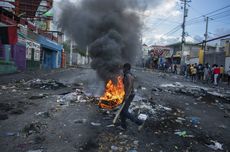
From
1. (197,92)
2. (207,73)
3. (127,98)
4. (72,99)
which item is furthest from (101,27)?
(207,73)

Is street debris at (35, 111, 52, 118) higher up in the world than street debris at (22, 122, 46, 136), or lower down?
higher up

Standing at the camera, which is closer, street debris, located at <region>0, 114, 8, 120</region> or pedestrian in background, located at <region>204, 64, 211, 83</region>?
street debris, located at <region>0, 114, 8, 120</region>

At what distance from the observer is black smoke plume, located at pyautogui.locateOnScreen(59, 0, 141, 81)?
30.4 feet

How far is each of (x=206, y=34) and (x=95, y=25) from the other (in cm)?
3349

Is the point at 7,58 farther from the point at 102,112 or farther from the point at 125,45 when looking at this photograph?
the point at 102,112

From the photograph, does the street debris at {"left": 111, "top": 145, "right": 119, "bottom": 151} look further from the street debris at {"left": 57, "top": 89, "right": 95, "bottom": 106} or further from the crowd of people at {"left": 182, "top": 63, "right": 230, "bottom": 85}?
the crowd of people at {"left": 182, "top": 63, "right": 230, "bottom": 85}

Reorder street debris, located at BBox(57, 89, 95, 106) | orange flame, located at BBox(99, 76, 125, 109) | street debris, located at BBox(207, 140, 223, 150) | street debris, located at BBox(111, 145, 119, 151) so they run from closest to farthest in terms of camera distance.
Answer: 1. street debris, located at BBox(111, 145, 119, 151)
2. street debris, located at BBox(207, 140, 223, 150)
3. orange flame, located at BBox(99, 76, 125, 109)
4. street debris, located at BBox(57, 89, 95, 106)

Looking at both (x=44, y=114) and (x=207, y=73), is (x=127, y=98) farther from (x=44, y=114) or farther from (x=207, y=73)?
(x=207, y=73)

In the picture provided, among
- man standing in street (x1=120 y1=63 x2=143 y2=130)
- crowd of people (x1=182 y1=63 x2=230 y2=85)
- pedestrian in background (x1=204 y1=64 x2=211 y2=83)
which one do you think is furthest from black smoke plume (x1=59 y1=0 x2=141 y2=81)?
pedestrian in background (x1=204 y1=64 x2=211 y2=83)

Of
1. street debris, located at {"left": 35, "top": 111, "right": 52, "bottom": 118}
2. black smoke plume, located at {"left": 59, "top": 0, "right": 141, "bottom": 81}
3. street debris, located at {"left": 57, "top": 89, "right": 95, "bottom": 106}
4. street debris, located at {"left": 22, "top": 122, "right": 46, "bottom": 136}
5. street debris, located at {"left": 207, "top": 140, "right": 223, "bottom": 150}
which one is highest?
black smoke plume, located at {"left": 59, "top": 0, "right": 141, "bottom": 81}

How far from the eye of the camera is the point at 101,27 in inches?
392

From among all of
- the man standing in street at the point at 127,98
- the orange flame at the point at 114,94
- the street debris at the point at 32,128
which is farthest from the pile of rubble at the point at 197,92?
the street debris at the point at 32,128

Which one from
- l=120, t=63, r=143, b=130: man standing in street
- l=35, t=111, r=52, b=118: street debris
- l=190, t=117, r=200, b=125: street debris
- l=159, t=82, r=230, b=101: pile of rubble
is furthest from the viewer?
l=159, t=82, r=230, b=101: pile of rubble

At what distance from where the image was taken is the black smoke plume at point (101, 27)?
927 centimetres
